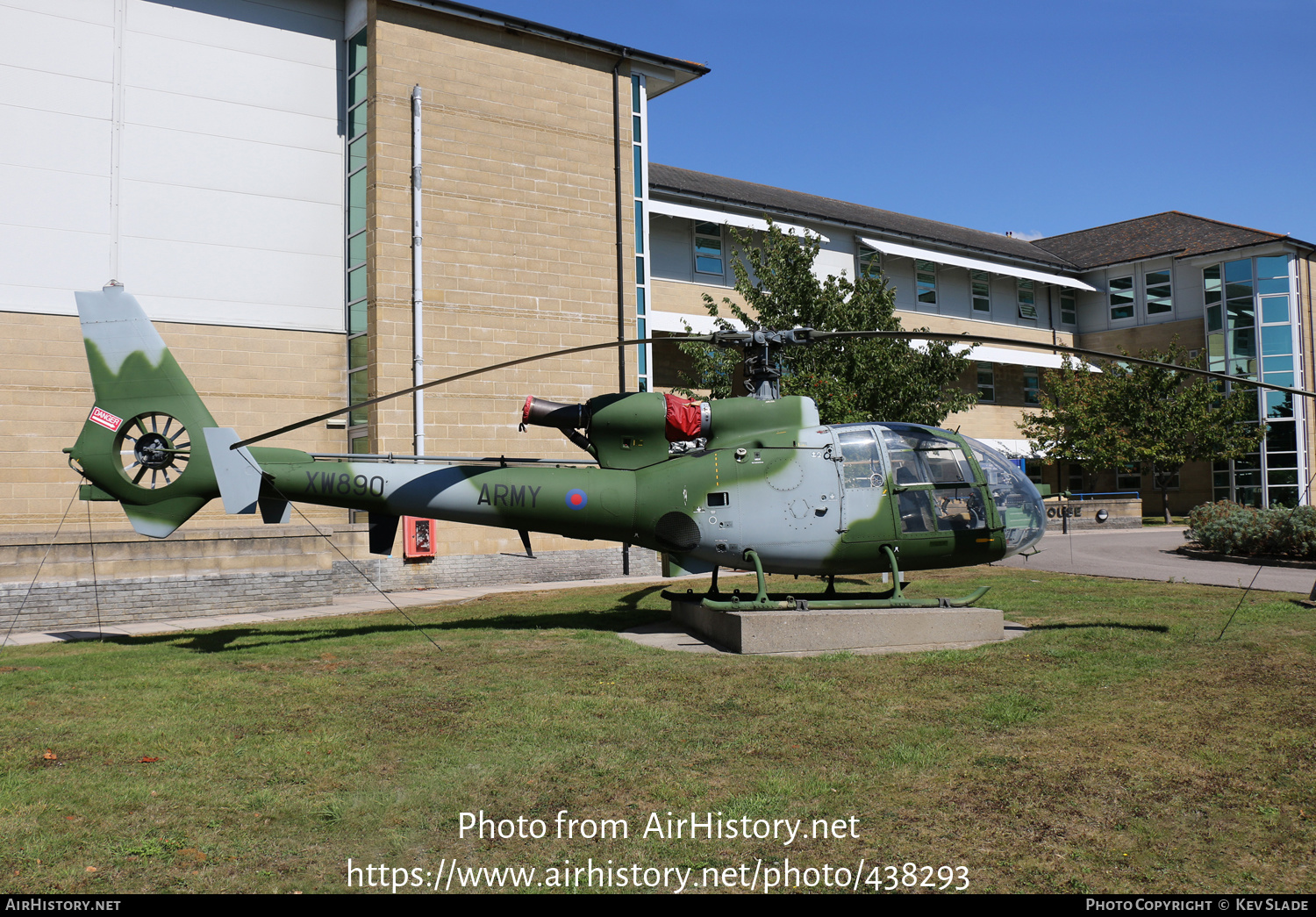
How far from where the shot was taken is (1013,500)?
41.1 feet

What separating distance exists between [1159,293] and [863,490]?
3977 centimetres

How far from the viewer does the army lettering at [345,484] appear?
12086 millimetres

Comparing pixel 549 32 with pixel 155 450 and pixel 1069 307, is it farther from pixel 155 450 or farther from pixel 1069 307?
pixel 1069 307

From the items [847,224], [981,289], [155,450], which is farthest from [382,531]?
[981,289]

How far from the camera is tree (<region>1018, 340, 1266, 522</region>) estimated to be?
37188 mm

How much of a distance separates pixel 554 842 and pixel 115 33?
2303 cm

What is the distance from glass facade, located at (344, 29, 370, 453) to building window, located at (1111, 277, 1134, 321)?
3746cm

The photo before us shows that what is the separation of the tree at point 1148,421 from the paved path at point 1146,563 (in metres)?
5.74

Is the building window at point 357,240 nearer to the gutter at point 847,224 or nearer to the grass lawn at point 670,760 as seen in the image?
the gutter at point 847,224

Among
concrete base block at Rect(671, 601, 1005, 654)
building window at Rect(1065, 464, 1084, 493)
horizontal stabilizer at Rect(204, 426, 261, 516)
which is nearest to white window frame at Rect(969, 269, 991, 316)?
building window at Rect(1065, 464, 1084, 493)

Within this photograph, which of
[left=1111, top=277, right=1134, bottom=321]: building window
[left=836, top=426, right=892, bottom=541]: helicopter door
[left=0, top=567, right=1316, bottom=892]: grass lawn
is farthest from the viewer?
[left=1111, top=277, right=1134, bottom=321]: building window

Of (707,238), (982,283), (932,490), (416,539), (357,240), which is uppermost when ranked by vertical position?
(982,283)

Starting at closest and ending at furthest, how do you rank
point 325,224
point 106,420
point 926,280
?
point 106,420, point 325,224, point 926,280

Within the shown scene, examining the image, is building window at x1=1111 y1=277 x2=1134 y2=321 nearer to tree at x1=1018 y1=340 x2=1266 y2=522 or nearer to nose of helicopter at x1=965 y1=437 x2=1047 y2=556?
tree at x1=1018 y1=340 x2=1266 y2=522
